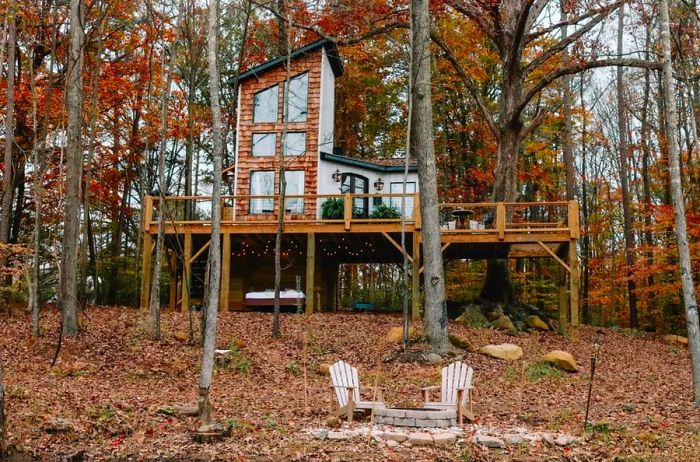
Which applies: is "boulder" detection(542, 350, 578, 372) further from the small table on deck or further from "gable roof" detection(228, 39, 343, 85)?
"gable roof" detection(228, 39, 343, 85)

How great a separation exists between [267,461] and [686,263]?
6.92 meters

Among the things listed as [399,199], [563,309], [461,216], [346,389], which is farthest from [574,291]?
[346,389]

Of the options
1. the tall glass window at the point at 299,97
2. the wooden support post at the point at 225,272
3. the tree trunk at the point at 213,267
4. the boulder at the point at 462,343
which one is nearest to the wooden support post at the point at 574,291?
the boulder at the point at 462,343

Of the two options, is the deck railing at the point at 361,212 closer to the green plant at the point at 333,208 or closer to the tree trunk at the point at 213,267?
the green plant at the point at 333,208

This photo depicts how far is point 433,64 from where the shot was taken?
25625 millimetres

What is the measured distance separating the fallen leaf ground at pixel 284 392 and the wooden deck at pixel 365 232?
6.85 feet

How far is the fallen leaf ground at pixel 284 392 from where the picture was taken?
7434 millimetres

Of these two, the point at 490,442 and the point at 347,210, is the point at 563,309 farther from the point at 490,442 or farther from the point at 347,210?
the point at 490,442

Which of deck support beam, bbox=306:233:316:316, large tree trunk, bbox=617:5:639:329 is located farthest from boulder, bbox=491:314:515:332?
large tree trunk, bbox=617:5:639:329

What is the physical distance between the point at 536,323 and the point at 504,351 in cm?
524

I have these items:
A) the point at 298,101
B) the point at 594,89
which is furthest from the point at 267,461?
the point at 594,89

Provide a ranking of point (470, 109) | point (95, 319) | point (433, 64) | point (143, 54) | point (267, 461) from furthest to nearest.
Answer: point (470, 109) < point (433, 64) < point (143, 54) < point (95, 319) < point (267, 461)

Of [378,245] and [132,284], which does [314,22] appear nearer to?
[378,245]

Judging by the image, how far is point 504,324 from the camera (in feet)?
60.2
